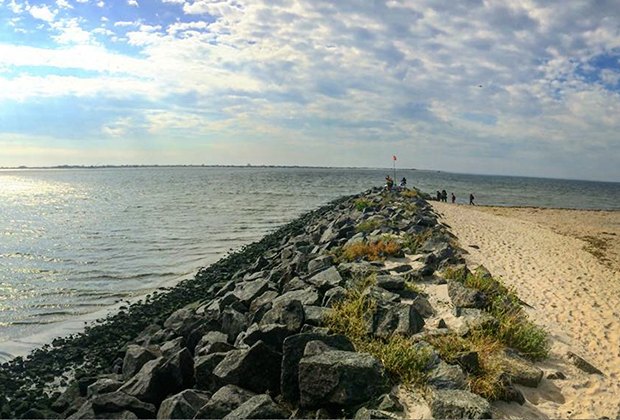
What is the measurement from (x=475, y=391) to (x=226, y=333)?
5571 mm

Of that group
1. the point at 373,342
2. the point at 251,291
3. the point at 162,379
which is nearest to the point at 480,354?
the point at 373,342

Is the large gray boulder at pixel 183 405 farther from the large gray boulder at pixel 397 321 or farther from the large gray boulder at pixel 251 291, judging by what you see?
the large gray boulder at pixel 251 291

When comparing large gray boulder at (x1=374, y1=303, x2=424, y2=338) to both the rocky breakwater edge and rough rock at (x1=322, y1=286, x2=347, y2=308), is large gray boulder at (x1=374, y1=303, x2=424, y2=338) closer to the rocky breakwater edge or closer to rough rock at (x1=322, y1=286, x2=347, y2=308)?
the rocky breakwater edge

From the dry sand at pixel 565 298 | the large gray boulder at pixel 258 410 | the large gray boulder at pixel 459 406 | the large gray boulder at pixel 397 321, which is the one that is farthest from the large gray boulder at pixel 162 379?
the dry sand at pixel 565 298

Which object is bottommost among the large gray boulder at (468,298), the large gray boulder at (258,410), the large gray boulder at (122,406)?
the large gray boulder at (122,406)

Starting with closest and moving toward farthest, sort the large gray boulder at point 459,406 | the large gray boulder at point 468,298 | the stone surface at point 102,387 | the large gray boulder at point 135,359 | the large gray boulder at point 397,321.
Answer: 1. the large gray boulder at point 459,406
2. the large gray boulder at point 397,321
3. the stone surface at point 102,387
4. the large gray boulder at point 135,359
5. the large gray boulder at point 468,298

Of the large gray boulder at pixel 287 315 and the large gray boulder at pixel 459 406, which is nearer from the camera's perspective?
the large gray boulder at pixel 459 406

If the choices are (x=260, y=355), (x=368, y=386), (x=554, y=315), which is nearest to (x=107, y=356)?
(x=260, y=355)

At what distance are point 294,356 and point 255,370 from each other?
75 centimetres

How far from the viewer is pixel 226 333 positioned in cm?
980

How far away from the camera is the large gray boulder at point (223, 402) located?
6.07 meters

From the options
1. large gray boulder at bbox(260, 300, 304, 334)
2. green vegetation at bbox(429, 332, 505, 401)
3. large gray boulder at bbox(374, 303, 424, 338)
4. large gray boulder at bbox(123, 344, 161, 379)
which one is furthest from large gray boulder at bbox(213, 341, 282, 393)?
green vegetation at bbox(429, 332, 505, 401)

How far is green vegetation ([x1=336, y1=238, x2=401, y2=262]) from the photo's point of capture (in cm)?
1447

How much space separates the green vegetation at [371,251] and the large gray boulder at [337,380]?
807 centimetres
